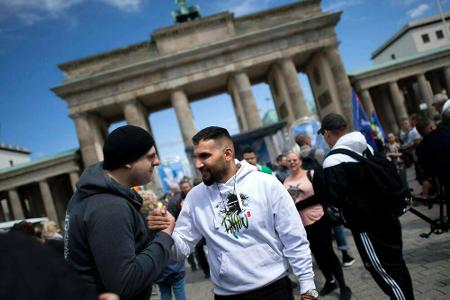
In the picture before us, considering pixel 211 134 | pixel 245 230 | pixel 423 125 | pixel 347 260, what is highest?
pixel 211 134

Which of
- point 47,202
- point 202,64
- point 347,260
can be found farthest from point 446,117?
point 47,202

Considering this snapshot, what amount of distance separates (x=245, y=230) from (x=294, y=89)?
28.1 meters

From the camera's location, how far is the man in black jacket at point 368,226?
9.98 ft

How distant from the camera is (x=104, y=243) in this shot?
159cm

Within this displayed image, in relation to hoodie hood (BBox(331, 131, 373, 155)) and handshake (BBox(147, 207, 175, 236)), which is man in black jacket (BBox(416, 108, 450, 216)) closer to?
hoodie hood (BBox(331, 131, 373, 155))

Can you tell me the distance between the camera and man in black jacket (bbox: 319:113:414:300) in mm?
3043

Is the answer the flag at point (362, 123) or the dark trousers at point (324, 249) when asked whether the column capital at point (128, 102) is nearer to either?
the flag at point (362, 123)

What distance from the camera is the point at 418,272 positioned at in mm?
4453

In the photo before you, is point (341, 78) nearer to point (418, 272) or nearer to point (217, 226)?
point (418, 272)

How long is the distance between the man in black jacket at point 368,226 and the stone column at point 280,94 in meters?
27.5

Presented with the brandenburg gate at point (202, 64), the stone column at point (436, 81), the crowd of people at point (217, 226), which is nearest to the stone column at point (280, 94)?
the brandenburg gate at point (202, 64)

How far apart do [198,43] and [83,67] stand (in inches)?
409

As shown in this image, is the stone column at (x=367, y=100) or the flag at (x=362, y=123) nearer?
the flag at (x=362, y=123)

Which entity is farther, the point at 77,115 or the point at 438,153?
the point at 77,115
